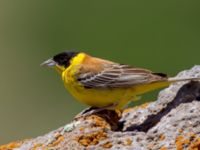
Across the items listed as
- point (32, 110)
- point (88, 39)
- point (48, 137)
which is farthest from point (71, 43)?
point (48, 137)

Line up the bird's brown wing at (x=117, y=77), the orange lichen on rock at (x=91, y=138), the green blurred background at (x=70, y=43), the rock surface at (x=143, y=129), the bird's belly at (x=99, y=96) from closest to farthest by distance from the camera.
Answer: the rock surface at (x=143, y=129), the orange lichen on rock at (x=91, y=138), the bird's belly at (x=99, y=96), the bird's brown wing at (x=117, y=77), the green blurred background at (x=70, y=43)

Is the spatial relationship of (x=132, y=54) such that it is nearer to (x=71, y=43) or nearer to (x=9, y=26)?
(x=71, y=43)

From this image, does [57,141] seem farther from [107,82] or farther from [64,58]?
[64,58]

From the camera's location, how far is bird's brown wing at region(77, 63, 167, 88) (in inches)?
429

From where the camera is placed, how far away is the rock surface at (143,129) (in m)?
8.96

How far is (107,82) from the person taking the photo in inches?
435

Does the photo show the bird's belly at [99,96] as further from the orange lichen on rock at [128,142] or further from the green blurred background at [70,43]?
the green blurred background at [70,43]

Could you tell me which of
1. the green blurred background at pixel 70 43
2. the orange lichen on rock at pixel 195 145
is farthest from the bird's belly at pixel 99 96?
the green blurred background at pixel 70 43

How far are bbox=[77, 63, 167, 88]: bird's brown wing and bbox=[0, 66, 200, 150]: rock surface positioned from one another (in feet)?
1.76

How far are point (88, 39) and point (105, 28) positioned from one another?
2.93ft

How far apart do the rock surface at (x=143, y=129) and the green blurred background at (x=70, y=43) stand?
29.6ft

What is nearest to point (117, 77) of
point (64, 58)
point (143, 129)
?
point (64, 58)

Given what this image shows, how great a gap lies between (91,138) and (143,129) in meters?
0.76

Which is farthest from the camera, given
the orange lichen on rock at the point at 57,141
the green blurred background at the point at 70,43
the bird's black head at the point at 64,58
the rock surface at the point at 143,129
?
the green blurred background at the point at 70,43
